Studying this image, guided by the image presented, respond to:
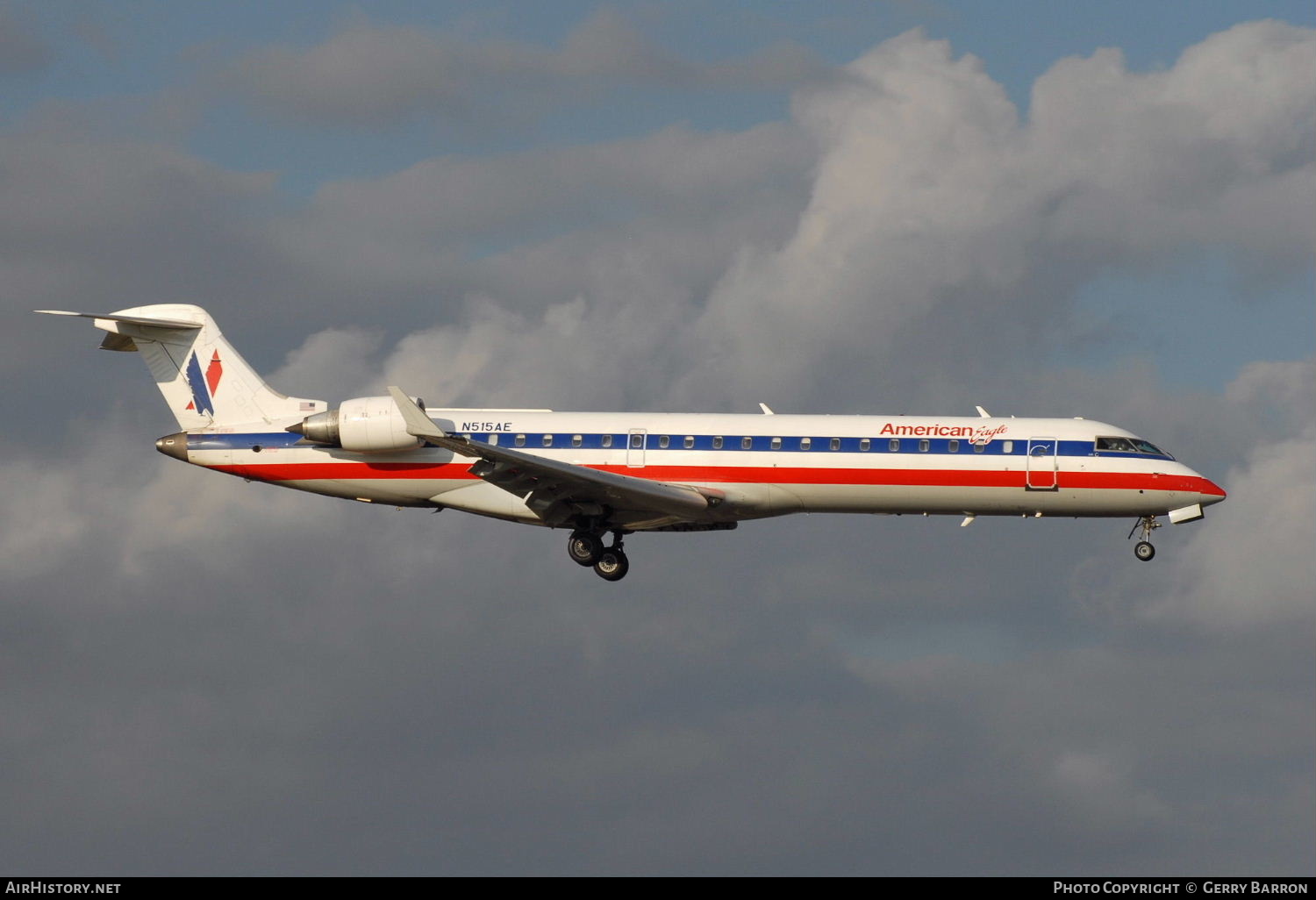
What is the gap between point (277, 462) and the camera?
1574 inches

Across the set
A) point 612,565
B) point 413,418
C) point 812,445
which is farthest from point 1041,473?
point 413,418

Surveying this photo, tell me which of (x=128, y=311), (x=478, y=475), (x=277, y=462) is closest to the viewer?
(x=478, y=475)

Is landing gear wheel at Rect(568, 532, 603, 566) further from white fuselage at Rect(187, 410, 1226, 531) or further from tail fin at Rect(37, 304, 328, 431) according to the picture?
tail fin at Rect(37, 304, 328, 431)

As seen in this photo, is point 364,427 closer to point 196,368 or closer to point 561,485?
point 561,485

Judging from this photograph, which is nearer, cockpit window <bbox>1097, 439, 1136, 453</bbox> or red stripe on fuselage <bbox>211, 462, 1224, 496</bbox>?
red stripe on fuselage <bbox>211, 462, 1224, 496</bbox>

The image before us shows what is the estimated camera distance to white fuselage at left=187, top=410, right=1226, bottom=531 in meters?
37.8

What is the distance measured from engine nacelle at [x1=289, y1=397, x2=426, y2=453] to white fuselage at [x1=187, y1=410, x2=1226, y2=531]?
703 millimetres

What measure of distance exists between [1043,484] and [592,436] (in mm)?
10511

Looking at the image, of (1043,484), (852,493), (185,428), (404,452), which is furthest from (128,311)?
(1043,484)

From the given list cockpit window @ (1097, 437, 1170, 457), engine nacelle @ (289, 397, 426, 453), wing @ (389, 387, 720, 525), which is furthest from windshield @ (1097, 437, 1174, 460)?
engine nacelle @ (289, 397, 426, 453)

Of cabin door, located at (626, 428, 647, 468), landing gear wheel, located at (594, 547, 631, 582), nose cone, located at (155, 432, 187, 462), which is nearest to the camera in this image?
cabin door, located at (626, 428, 647, 468)

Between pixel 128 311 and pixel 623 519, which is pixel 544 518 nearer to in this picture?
pixel 623 519

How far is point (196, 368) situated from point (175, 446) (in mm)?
2202

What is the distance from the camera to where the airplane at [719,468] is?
37.7 m
